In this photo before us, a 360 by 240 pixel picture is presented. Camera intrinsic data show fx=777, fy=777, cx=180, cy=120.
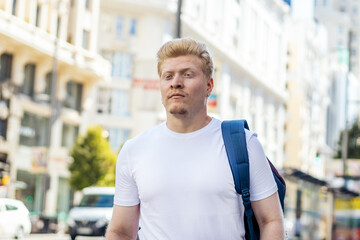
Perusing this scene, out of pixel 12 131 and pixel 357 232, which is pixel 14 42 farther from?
pixel 357 232

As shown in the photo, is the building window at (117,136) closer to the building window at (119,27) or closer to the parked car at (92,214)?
the building window at (119,27)

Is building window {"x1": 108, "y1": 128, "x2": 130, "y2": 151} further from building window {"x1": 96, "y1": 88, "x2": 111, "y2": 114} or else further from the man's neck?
the man's neck

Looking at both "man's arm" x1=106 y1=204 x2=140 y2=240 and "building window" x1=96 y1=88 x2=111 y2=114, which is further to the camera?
"building window" x1=96 y1=88 x2=111 y2=114

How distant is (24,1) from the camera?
65.5 feet

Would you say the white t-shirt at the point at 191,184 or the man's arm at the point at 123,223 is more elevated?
the white t-shirt at the point at 191,184

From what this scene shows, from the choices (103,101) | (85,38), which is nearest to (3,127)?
(85,38)

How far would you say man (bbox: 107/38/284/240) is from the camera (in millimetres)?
3186

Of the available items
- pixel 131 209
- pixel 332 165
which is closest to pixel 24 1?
pixel 131 209

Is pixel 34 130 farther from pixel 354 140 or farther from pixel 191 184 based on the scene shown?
pixel 354 140

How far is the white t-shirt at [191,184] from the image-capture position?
318cm

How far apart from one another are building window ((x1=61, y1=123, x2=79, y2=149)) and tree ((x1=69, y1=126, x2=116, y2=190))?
31 cm

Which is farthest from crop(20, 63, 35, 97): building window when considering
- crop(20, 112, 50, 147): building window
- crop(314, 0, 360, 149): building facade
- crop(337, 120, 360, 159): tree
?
crop(314, 0, 360, 149): building facade

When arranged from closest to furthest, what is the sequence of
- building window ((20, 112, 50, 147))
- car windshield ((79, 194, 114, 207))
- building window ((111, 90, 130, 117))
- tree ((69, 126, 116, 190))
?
car windshield ((79, 194, 114, 207)), building window ((20, 112, 50, 147)), tree ((69, 126, 116, 190)), building window ((111, 90, 130, 117))

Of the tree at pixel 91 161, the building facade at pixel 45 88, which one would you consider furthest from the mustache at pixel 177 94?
the tree at pixel 91 161
